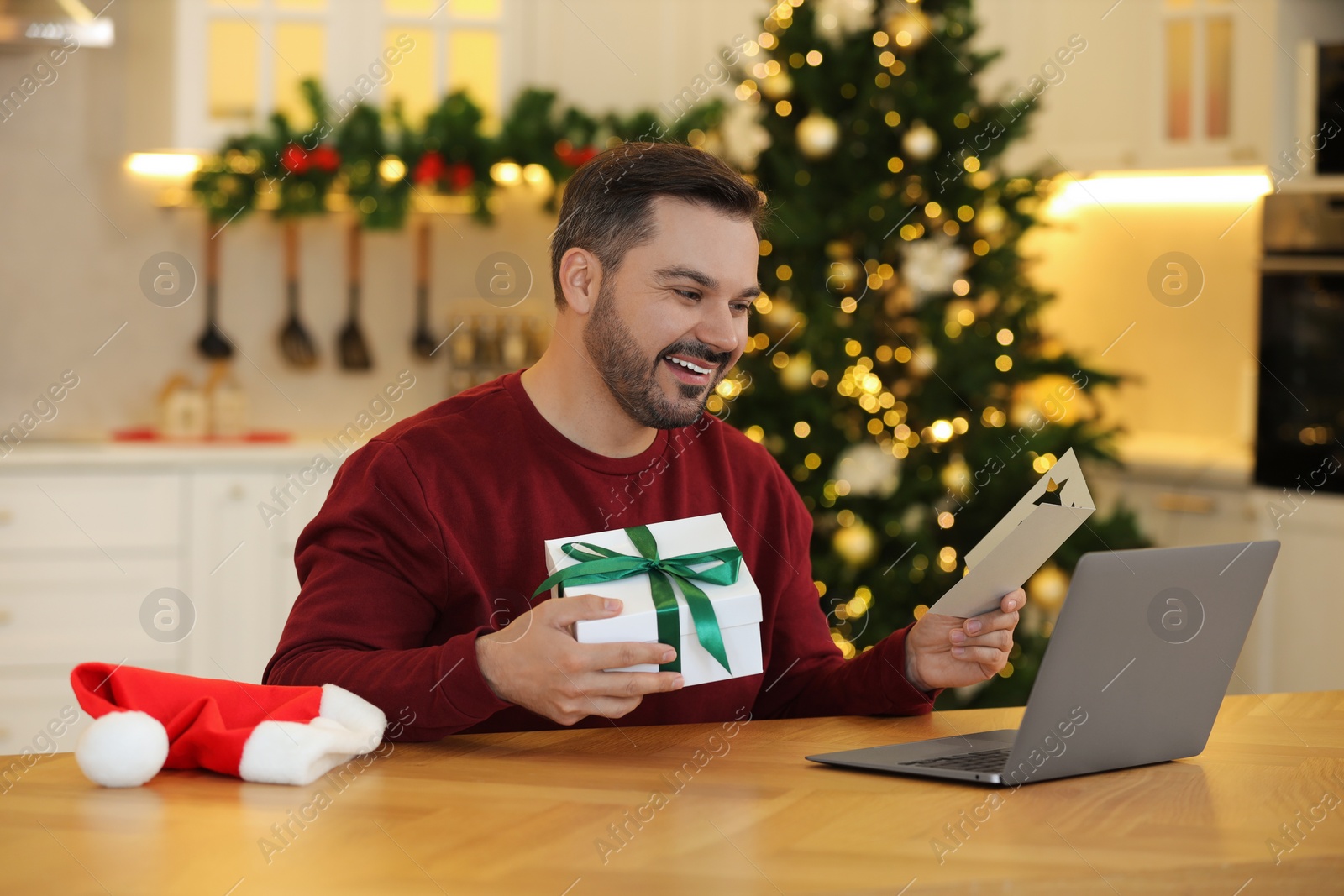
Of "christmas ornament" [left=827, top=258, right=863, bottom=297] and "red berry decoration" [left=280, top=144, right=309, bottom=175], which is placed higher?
"red berry decoration" [left=280, top=144, right=309, bottom=175]

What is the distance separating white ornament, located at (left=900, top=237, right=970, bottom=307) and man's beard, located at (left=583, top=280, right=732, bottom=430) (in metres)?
1.61

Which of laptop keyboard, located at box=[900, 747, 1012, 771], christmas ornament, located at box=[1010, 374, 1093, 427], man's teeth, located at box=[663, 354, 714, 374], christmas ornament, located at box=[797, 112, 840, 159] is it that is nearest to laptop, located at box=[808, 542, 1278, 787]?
laptop keyboard, located at box=[900, 747, 1012, 771]

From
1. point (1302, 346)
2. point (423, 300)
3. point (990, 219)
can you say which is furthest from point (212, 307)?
point (1302, 346)

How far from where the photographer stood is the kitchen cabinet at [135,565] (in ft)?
11.5

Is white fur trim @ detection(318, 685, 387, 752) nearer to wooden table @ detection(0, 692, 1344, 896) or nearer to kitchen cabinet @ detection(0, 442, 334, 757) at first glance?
wooden table @ detection(0, 692, 1344, 896)

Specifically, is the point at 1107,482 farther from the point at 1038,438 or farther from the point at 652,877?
the point at 652,877

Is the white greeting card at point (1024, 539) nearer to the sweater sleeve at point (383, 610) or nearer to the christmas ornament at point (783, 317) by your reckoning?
the sweater sleeve at point (383, 610)

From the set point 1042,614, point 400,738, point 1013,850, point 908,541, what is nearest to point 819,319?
point 908,541

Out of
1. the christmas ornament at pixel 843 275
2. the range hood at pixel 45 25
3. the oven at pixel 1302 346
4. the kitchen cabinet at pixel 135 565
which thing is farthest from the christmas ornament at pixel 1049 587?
the range hood at pixel 45 25

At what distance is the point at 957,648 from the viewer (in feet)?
4.95

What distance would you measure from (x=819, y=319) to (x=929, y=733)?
5.71ft

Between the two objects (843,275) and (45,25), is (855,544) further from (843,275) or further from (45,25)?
(45,25)

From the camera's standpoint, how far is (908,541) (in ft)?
10.4

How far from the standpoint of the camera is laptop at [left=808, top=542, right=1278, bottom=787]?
1.23 meters
